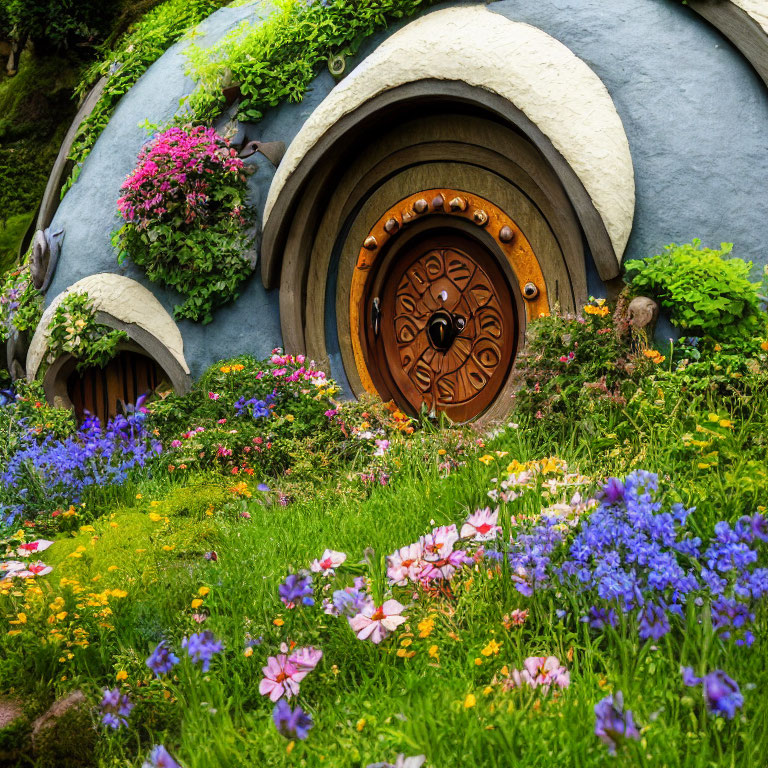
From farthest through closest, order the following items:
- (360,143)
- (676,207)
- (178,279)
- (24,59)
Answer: (24,59) < (178,279) < (360,143) < (676,207)

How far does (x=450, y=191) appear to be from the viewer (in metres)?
5.21

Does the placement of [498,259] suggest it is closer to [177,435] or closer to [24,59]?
[177,435]

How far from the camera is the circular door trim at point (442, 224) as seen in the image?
16.0ft

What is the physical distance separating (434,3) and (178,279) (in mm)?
2746

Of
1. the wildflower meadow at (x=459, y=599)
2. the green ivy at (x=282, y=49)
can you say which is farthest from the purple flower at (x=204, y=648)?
the green ivy at (x=282, y=49)

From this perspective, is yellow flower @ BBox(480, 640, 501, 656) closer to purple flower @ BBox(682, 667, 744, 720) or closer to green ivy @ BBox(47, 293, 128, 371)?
purple flower @ BBox(682, 667, 744, 720)

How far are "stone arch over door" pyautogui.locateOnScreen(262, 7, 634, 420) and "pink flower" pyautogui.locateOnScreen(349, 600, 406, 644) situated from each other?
287 cm

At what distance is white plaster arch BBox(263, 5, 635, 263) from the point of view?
437 centimetres

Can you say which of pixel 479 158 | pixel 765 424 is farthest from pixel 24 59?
pixel 765 424

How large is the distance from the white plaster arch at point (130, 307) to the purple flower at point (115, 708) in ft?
13.8

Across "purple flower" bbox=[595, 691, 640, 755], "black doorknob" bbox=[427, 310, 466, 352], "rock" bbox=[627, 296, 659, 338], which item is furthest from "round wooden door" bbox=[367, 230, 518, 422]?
"purple flower" bbox=[595, 691, 640, 755]

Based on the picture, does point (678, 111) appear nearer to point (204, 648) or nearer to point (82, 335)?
→ point (204, 648)

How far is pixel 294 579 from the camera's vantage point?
83.2 inches

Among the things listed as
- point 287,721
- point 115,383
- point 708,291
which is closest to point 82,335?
point 115,383
